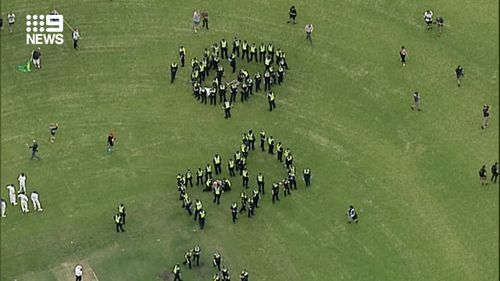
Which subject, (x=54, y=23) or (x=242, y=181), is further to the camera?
(x=54, y=23)

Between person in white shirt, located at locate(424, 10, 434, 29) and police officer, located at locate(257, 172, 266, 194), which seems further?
person in white shirt, located at locate(424, 10, 434, 29)

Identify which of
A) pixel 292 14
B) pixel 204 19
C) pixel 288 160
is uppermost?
pixel 292 14

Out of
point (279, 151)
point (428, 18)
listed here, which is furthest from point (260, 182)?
point (428, 18)

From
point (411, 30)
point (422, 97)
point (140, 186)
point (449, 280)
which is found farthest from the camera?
point (411, 30)

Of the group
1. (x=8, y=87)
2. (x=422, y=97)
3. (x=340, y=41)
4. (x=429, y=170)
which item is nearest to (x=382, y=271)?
(x=429, y=170)

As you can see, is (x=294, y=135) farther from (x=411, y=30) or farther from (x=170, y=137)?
(x=411, y=30)

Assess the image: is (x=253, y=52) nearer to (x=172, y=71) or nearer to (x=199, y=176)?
(x=172, y=71)

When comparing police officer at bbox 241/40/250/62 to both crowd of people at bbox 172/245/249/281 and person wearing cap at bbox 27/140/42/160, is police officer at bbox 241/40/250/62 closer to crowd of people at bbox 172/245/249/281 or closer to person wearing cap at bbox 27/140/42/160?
person wearing cap at bbox 27/140/42/160

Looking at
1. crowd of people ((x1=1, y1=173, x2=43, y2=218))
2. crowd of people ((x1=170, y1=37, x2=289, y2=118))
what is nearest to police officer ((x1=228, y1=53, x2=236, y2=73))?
crowd of people ((x1=170, y1=37, x2=289, y2=118))
